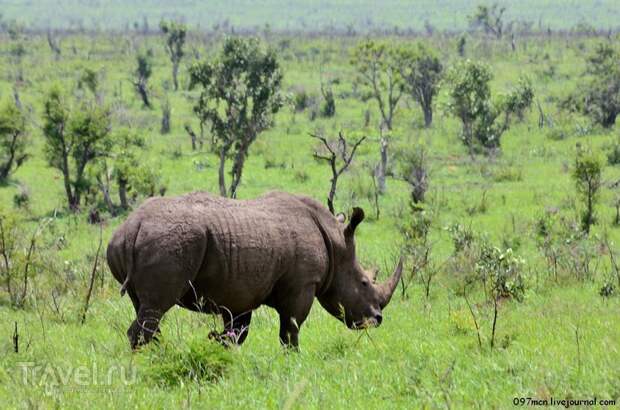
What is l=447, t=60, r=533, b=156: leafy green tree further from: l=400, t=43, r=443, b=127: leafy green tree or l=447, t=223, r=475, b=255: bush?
l=447, t=223, r=475, b=255: bush

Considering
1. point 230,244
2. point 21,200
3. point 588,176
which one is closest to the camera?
point 230,244

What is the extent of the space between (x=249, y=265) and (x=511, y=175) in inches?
848

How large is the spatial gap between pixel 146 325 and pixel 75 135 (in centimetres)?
1954

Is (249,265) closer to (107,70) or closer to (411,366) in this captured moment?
(411,366)

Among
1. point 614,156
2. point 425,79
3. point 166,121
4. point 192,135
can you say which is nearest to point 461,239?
point 192,135

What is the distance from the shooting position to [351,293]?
30.2ft

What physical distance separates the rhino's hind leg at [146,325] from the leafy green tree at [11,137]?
72.7ft

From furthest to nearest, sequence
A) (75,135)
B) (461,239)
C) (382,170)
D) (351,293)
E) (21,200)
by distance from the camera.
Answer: (382,170)
(75,135)
(21,200)
(461,239)
(351,293)

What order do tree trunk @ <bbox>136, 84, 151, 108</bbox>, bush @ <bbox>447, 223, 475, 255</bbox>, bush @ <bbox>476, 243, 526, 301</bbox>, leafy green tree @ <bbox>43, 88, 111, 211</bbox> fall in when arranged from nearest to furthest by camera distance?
bush @ <bbox>476, 243, 526, 301</bbox> < bush @ <bbox>447, 223, 475, 255</bbox> < leafy green tree @ <bbox>43, 88, 111, 211</bbox> < tree trunk @ <bbox>136, 84, 151, 108</bbox>

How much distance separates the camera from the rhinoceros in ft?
24.2

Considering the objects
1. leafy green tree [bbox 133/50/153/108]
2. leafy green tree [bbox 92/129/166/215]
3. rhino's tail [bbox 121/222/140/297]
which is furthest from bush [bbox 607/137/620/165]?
leafy green tree [bbox 133/50/153/108]

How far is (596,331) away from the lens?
8.21m

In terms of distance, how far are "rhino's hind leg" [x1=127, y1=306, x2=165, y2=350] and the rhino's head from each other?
230cm

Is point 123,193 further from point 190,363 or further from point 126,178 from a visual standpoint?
point 190,363
